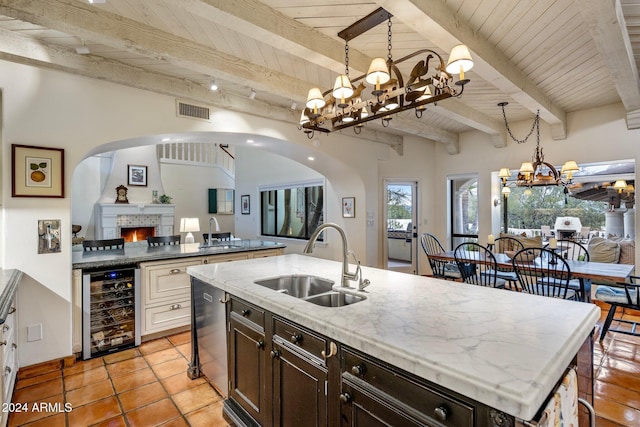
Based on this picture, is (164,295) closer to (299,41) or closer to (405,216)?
(299,41)

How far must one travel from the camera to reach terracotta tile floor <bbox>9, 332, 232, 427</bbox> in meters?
2.16

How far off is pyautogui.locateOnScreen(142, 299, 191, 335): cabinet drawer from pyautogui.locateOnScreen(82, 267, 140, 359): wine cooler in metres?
0.09

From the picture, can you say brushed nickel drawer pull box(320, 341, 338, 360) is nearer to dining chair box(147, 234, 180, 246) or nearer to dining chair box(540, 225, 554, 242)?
dining chair box(147, 234, 180, 246)

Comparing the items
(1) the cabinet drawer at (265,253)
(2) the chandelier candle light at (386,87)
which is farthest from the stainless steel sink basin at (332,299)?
(1) the cabinet drawer at (265,253)

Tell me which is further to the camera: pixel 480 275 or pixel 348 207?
pixel 348 207

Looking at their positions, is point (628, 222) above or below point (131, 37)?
below

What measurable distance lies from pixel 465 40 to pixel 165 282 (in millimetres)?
3559

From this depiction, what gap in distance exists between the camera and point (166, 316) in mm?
3486

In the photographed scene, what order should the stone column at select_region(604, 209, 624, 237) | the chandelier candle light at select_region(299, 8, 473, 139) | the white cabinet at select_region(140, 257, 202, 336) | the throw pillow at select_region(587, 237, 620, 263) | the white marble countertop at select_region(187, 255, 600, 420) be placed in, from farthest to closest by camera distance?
the stone column at select_region(604, 209, 624, 237), the throw pillow at select_region(587, 237, 620, 263), the white cabinet at select_region(140, 257, 202, 336), the chandelier candle light at select_region(299, 8, 473, 139), the white marble countertop at select_region(187, 255, 600, 420)

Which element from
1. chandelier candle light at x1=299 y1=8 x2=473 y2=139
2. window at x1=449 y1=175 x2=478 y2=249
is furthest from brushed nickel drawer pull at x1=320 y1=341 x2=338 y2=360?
window at x1=449 y1=175 x2=478 y2=249

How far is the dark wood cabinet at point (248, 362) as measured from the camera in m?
1.78

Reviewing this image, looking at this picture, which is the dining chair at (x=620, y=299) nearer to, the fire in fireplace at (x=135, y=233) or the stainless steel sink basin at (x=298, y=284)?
the stainless steel sink basin at (x=298, y=284)

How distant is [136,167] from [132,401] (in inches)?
262

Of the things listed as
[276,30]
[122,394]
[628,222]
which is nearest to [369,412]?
[122,394]
